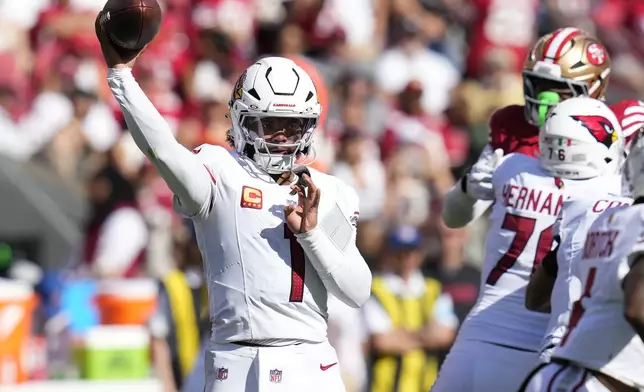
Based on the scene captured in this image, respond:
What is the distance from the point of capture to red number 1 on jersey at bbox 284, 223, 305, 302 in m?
5.44

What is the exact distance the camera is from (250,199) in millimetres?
5445

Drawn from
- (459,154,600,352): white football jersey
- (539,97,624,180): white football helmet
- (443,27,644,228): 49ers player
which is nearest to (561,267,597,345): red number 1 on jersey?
(539,97,624,180): white football helmet

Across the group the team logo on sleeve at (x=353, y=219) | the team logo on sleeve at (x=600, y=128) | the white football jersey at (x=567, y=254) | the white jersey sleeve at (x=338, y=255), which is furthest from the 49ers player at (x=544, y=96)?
the white jersey sleeve at (x=338, y=255)

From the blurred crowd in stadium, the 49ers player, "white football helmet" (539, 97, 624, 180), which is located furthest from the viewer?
the blurred crowd in stadium

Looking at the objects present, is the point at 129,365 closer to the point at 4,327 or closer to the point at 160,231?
the point at 4,327

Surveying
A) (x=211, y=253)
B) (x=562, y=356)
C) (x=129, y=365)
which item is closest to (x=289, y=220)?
(x=211, y=253)

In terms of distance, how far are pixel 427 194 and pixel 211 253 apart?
618 cm

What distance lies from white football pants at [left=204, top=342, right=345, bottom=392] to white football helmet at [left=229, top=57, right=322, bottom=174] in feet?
2.29

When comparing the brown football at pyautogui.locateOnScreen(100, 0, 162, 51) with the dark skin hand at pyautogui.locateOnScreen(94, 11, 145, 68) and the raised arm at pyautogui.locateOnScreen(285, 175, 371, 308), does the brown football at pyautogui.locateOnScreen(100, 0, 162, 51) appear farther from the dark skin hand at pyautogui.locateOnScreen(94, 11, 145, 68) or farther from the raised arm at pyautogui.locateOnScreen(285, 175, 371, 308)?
the raised arm at pyautogui.locateOnScreen(285, 175, 371, 308)

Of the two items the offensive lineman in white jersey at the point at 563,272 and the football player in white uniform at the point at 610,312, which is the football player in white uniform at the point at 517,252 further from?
the football player in white uniform at the point at 610,312

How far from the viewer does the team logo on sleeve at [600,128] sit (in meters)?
6.01

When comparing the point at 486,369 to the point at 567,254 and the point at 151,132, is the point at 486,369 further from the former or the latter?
the point at 151,132

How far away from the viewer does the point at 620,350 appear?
15.5 ft

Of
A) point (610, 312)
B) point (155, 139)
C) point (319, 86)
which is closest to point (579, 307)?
point (610, 312)
